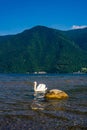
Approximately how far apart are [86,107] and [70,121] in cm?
651

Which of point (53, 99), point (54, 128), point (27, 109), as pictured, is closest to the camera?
point (54, 128)

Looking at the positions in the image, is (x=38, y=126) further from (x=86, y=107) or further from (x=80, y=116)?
(x=86, y=107)

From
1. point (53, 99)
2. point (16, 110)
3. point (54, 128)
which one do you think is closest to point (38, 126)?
point (54, 128)

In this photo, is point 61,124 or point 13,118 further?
point 13,118

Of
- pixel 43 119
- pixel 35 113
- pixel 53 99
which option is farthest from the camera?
pixel 53 99

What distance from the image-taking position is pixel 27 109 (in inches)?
944

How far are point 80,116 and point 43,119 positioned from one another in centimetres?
283

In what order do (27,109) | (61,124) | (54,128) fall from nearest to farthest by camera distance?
1. (54,128)
2. (61,124)
3. (27,109)

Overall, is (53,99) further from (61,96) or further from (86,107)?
(86,107)

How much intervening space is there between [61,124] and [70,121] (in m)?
1.06

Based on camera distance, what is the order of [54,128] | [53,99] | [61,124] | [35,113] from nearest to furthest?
[54,128]
[61,124]
[35,113]
[53,99]

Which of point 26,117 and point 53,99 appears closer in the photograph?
point 26,117

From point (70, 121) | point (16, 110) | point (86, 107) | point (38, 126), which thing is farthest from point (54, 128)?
point (86, 107)

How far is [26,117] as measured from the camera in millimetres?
20344
